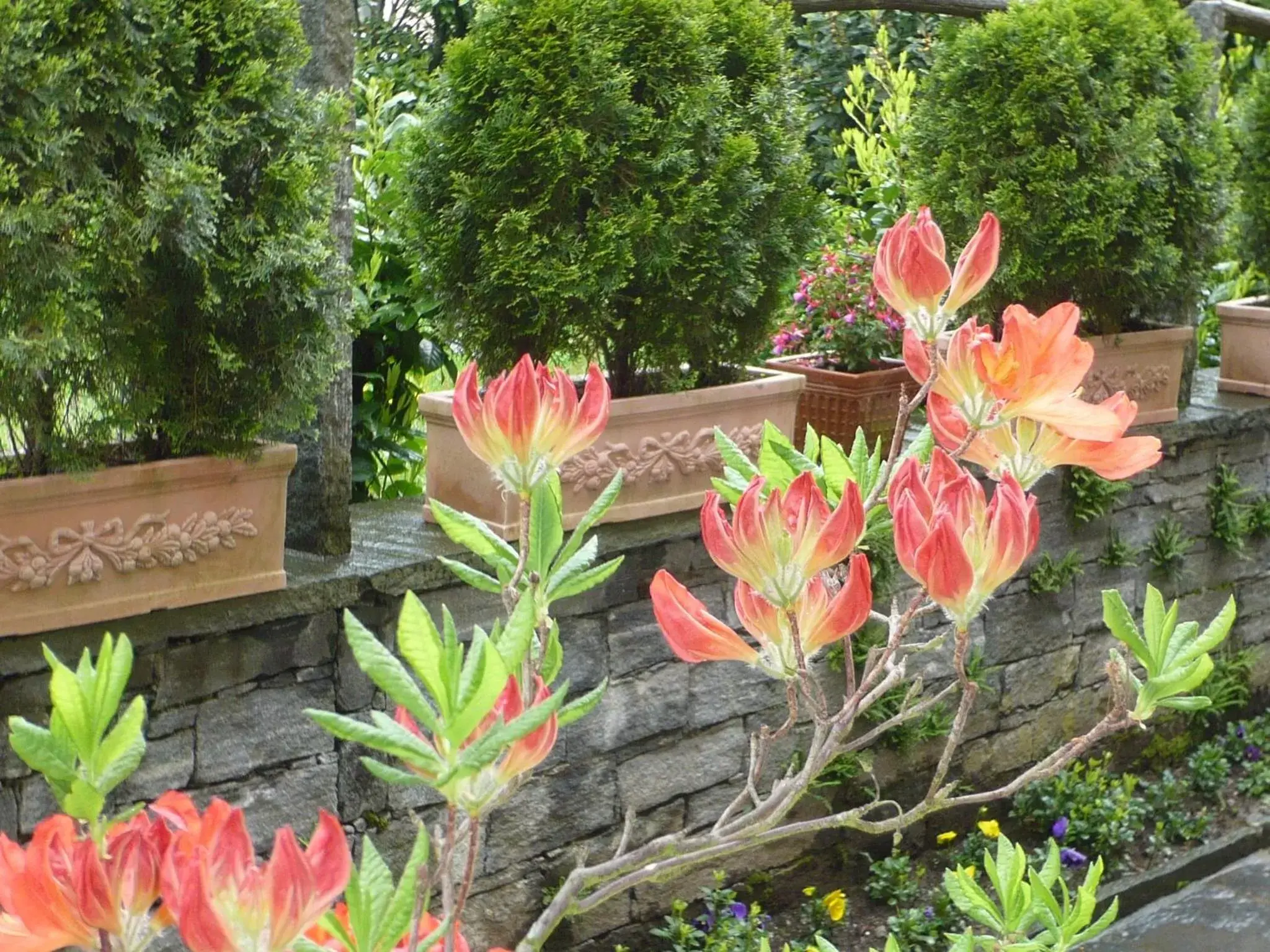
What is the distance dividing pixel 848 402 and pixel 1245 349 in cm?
168

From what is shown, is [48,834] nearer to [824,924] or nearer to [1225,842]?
[824,924]

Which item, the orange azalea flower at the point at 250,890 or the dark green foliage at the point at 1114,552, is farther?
the dark green foliage at the point at 1114,552

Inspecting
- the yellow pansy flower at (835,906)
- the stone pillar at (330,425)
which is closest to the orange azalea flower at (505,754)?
the stone pillar at (330,425)

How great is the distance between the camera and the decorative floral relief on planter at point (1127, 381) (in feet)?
13.2

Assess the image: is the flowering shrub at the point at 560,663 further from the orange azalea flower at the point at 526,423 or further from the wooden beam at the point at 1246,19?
the wooden beam at the point at 1246,19

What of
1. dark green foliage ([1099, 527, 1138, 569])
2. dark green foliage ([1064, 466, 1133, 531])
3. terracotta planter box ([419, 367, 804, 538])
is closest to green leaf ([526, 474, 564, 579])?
terracotta planter box ([419, 367, 804, 538])

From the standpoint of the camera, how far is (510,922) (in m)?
2.99

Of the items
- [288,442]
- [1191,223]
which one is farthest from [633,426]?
[1191,223]

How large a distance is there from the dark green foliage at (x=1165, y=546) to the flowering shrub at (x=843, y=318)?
99 cm

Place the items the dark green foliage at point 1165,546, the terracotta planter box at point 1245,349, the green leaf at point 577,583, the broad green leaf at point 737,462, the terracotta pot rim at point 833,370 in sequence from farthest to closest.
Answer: the terracotta planter box at point 1245,349 → the dark green foliage at point 1165,546 → the terracotta pot rim at point 833,370 → the broad green leaf at point 737,462 → the green leaf at point 577,583

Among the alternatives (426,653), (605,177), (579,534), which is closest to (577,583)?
(579,534)

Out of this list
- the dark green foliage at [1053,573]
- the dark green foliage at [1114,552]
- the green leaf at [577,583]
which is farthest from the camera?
the dark green foliage at [1114,552]

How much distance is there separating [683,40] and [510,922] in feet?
5.85

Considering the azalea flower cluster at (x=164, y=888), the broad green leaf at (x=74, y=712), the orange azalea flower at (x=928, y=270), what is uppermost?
the orange azalea flower at (x=928, y=270)
